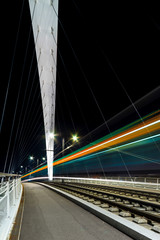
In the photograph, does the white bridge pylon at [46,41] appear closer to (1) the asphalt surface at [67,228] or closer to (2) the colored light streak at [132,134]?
(2) the colored light streak at [132,134]

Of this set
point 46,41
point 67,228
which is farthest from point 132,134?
point 46,41

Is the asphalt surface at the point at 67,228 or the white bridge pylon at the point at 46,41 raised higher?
the white bridge pylon at the point at 46,41

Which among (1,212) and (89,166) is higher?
(89,166)

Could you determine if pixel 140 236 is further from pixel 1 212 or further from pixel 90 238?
pixel 1 212

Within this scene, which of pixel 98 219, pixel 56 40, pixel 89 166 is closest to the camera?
pixel 98 219

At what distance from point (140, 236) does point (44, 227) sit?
2752mm

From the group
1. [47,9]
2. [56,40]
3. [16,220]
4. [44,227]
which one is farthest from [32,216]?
[56,40]

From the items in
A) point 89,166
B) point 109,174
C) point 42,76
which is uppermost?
point 42,76

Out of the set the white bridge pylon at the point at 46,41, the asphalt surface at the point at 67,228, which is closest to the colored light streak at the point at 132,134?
the asphalt surface at the point at 67,228

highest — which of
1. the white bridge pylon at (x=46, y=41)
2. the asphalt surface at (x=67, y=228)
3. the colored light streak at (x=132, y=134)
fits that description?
→ the white bridge pylon at (x=46, y=41)

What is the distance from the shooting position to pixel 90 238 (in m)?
4.06

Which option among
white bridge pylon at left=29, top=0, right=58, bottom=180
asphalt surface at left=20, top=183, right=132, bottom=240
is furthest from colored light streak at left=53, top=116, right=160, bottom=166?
white bridge pylon at left=29, top=0, right=58, bottom=180

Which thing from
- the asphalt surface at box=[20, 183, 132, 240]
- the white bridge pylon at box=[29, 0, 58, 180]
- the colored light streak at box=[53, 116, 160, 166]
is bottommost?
the asphalt surface at box=[20, 183, 132, 240]

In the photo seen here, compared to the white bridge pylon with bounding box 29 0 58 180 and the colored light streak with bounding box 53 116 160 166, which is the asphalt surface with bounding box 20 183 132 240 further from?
the white bridge pylon with bounding box 29 0 58 180
